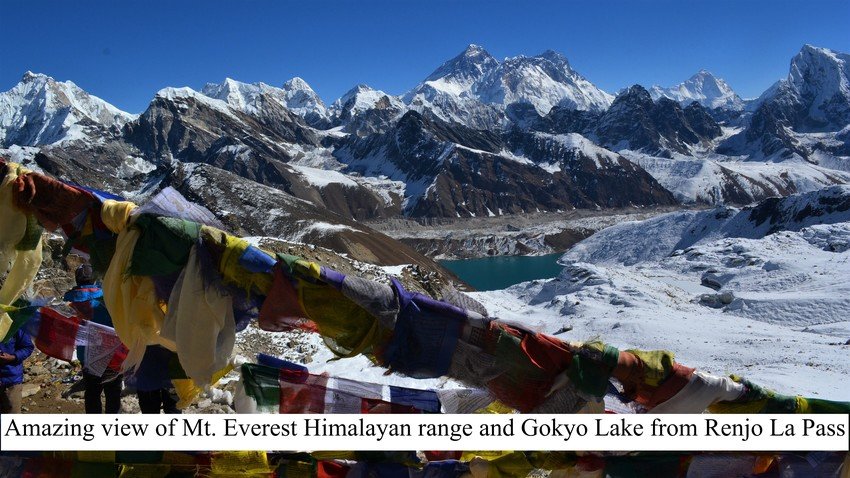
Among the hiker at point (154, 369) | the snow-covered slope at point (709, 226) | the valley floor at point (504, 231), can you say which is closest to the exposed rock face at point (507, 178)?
the valley floor at point (504, 231)

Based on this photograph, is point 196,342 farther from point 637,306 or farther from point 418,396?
point 637,306

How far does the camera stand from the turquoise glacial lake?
78037mm

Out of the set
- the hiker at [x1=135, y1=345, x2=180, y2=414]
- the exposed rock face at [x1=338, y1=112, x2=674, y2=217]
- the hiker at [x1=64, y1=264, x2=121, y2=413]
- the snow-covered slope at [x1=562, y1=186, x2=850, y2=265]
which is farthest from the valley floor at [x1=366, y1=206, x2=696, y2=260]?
the hiker at [x1=135, y1=345, x2=180, y2=414]

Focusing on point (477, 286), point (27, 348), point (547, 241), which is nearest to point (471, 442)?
point (27, 348)

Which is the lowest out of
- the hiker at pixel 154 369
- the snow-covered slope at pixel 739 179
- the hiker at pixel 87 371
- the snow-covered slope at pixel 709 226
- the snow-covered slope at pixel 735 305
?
the hiker at pixel 154 369

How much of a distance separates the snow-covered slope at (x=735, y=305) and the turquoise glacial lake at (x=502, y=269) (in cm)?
2891

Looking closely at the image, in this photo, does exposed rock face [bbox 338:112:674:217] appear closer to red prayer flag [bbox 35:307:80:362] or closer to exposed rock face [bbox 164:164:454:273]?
exposed rock face [bbox 164:164:454:273]

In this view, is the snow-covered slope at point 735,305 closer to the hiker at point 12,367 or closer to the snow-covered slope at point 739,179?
the hiker at point 12,367
